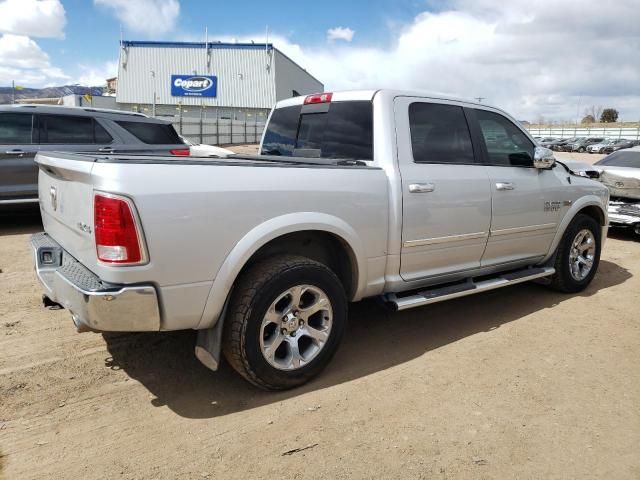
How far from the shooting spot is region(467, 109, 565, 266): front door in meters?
4.21

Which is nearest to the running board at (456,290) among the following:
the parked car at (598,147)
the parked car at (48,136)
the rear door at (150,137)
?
the parked car at (48,136)

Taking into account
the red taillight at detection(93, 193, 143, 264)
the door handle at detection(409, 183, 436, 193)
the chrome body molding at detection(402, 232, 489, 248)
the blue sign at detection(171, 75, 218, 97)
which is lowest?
the chrome body molding at detection(402, 232, 489, 248)

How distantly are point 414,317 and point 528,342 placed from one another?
38.2 inches

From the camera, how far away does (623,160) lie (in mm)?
8922

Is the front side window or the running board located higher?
the front side window

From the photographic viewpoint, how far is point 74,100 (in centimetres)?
3416

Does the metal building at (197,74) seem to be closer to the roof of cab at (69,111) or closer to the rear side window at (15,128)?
the roof of cab at (69,111)

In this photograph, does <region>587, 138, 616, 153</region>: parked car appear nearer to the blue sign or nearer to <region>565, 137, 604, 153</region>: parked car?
<region>565, 137, 604, 153</region>: parked car

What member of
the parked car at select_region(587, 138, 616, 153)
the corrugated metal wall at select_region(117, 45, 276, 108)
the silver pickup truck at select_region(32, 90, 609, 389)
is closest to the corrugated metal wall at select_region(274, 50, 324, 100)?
the corrugated metal wall at select_region(117, 45, 276, 108)

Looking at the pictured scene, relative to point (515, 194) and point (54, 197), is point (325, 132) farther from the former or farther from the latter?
point (54, 197)

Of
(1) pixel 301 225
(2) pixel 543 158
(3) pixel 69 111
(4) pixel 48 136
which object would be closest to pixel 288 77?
(3) pixel 69 111

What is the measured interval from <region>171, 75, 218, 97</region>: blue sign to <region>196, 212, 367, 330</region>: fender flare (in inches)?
1695

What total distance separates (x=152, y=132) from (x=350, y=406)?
6.76 meters

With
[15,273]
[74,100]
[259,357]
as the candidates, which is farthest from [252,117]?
[259,357]
